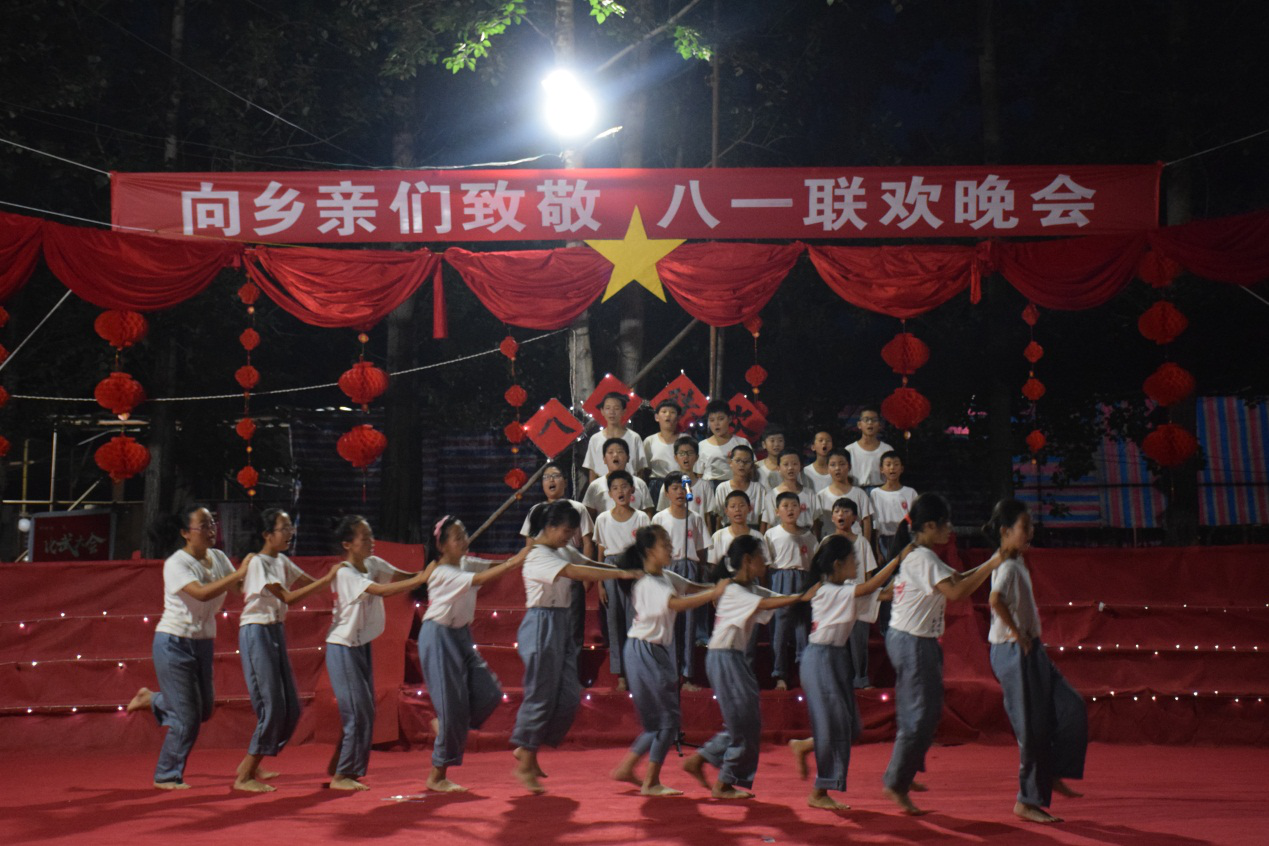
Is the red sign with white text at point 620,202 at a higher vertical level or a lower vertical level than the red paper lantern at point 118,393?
higher

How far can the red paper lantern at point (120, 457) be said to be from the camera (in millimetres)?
11195

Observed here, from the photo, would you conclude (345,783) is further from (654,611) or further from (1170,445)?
(1170,445)

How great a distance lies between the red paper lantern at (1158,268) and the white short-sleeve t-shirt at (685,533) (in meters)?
4.34

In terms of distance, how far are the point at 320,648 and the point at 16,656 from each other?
2.21 metres

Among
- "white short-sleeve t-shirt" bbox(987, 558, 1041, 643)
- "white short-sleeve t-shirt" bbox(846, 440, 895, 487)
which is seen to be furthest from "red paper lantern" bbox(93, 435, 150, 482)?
"white short-sleeve t-shirt" bbox(987, 558, 1041, 643)

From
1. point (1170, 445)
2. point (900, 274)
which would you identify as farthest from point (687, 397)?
point (1170, 445)

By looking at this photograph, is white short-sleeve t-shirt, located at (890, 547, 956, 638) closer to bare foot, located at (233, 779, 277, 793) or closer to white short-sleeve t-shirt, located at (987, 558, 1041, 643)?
white short-sleeve t-shirt, located at (987, 558, 1041, 643)

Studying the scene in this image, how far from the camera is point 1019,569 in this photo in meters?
6.37

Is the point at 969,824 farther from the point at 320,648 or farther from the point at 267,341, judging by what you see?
the point at 267,341

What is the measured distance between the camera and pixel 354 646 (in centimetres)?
727

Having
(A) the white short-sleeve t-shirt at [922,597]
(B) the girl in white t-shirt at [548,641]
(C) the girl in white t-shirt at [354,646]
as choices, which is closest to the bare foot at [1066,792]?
(A) the white short-sleeve t-shirt at [922,597]

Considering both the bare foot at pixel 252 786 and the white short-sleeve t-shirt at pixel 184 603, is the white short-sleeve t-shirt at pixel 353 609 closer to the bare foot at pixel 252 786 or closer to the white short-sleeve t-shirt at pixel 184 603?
the white short-sleeve t-shirt at pixel 184 603

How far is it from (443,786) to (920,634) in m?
2.79

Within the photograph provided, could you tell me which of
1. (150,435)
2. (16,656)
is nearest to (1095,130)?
(150,435)
